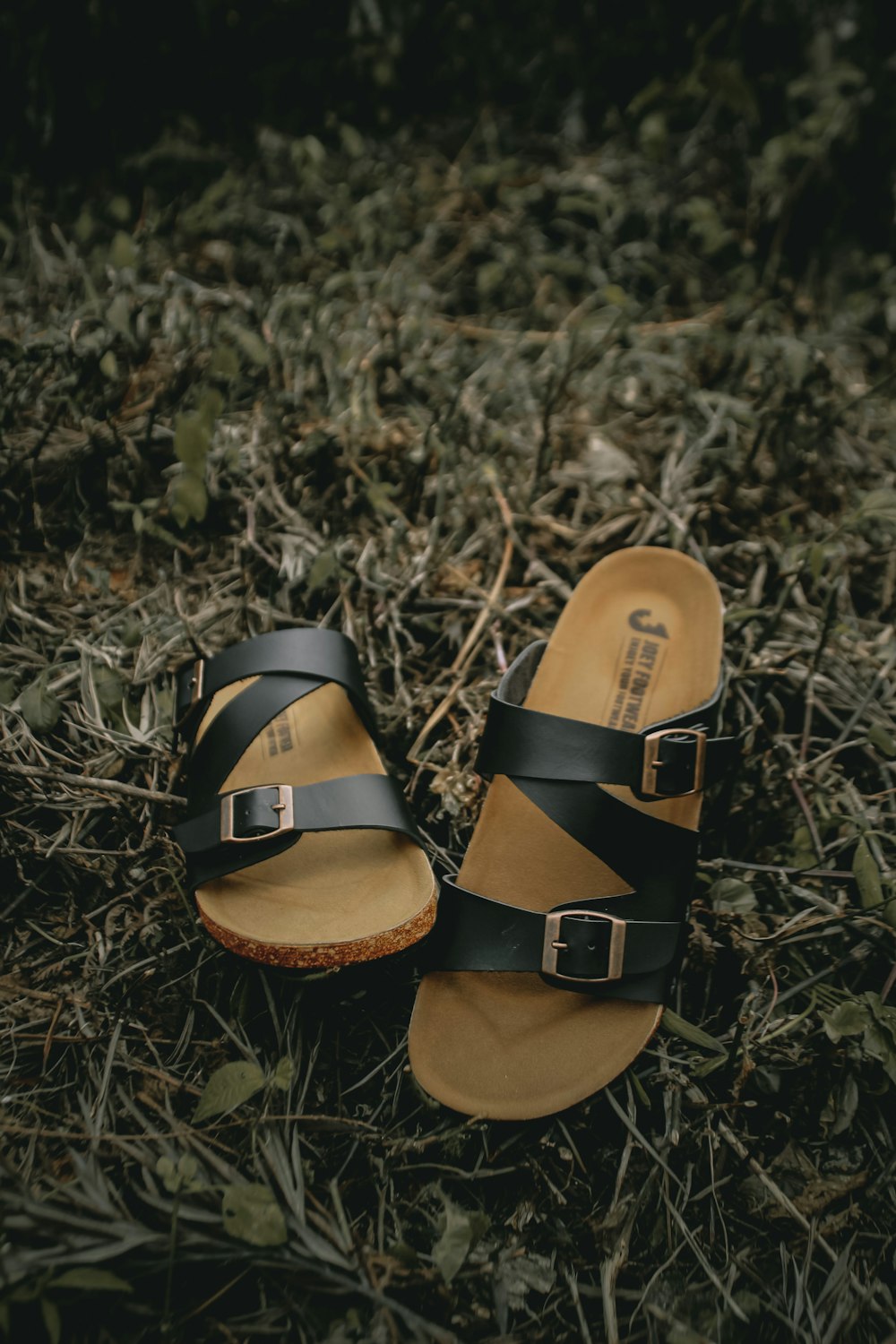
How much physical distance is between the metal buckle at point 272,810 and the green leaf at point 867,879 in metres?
0.80

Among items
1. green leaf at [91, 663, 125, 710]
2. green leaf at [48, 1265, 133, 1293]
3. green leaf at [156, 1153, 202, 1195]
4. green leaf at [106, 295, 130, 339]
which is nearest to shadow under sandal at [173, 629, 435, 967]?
green leaf at [91, 663, 125, 710]

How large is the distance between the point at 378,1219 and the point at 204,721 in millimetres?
780

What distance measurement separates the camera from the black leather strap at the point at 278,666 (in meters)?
1.26

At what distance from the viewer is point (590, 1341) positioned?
0.94 meters

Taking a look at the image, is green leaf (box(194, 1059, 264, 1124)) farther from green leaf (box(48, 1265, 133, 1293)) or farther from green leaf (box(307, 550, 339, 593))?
green leaf (box(307, 550, 339, 593))

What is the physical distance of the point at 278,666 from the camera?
126 cm

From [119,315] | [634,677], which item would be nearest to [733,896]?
[634,677]

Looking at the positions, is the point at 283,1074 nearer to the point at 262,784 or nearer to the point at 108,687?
the point at 262,784

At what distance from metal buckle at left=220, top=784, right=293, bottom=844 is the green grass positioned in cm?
17

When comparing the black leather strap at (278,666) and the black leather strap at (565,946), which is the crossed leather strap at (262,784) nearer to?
the black leather strap at (278,666)

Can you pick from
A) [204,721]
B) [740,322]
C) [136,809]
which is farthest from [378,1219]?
[740,322]

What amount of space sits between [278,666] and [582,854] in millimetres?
560

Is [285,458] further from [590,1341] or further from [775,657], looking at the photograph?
[590,1341]

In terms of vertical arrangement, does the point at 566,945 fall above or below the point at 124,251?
below
